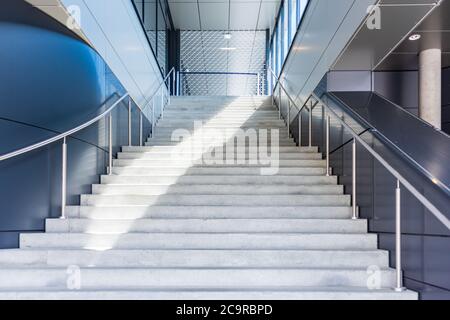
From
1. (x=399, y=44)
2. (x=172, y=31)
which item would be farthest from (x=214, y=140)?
(x=172, y=31)

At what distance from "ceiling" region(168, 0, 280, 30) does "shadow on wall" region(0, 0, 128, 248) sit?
7.48m

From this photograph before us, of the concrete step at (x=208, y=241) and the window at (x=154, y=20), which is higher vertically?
the window at (x=154, y=20)

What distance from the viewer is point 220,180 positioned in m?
5.08

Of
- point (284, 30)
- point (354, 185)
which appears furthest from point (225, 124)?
point (354, 185)

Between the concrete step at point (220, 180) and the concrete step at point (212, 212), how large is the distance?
766 mm

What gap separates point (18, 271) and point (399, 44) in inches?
154

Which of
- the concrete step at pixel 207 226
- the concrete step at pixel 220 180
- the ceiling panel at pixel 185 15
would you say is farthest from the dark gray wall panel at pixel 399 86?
the ceiling panel at pixel 185 15

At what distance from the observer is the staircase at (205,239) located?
10.2 feet

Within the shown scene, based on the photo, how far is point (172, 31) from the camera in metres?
13.6

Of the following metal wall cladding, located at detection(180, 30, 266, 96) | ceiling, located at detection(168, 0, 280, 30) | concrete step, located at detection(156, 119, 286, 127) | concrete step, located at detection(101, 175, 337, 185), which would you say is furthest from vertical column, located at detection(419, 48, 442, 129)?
metal wall cladding, located at detection(180, 30, 266, 96)

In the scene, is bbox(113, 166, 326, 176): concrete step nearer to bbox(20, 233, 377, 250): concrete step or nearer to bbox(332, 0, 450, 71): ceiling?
bbox(332, 0, 450, 71): ceiling

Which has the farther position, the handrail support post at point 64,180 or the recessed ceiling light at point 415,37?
the recessed ceiling light at point 415,37

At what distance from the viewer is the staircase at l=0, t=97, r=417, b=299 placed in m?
3.12

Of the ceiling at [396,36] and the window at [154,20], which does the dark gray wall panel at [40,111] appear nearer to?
the ceiling at [396,36]
